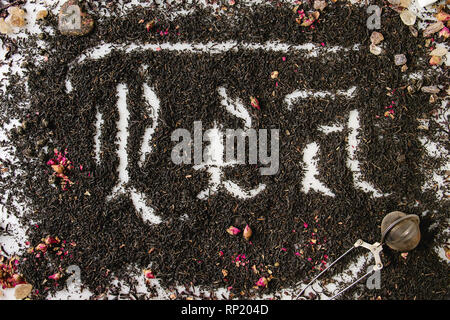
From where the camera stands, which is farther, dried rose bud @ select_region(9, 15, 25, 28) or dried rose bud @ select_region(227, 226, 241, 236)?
dried rose bud @ select_region(9, 15, 25, 28)

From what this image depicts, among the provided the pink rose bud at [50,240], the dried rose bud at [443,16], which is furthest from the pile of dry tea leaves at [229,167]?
the dried rose bud at [443,16]

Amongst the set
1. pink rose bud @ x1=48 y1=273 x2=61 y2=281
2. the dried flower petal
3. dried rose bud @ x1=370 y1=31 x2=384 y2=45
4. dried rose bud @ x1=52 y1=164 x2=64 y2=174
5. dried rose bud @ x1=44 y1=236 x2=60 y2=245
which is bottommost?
pink rose bud @ x1=48 y1=273 x2=61 y2=281

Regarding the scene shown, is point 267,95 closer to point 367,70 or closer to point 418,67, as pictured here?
point 367,70

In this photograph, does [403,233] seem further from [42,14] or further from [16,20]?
[16,20]

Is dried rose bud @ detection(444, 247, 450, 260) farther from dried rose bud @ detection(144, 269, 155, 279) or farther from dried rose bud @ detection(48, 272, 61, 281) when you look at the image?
dried rose bud @ detection(48, 272, 61, 281)

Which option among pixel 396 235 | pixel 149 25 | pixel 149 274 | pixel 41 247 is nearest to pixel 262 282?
pixel 149 274

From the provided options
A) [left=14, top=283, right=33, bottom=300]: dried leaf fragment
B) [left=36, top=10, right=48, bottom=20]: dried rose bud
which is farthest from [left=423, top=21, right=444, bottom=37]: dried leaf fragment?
[left=14, top=283, right=33, bottom=300]: dried leaf fragment
